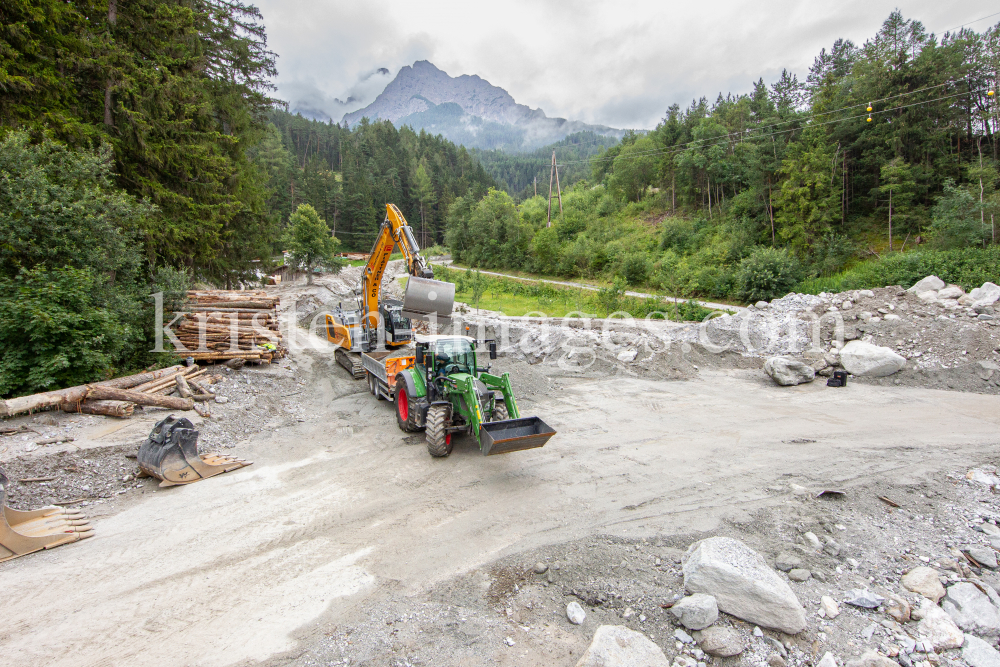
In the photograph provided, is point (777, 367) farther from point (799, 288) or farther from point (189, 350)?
point (189, 350)

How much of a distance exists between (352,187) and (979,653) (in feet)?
226

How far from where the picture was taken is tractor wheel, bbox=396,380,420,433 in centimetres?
946

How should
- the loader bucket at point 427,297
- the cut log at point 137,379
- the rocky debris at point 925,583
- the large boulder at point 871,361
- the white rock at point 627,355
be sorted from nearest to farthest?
the rocky debris at point 925,583, the loader bucket at point 427,297, the cut log at point 137,379, the large boulder at point 871,361, the white rock at point 627,355

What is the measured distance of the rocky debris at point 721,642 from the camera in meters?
4.07

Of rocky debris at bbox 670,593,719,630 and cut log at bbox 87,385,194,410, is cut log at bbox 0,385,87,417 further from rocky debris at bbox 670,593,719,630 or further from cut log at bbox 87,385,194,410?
rocky debris at bbox 670,593,719,630

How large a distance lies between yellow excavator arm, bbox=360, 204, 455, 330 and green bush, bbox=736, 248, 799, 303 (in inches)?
889

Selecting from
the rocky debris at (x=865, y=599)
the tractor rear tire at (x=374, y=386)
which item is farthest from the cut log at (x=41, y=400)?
the rocky debris at (x=865, y=599)

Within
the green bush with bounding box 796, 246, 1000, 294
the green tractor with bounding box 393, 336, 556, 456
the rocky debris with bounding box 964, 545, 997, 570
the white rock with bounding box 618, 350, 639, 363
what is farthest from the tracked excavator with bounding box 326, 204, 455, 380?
the green bush with bounding box 796, 246, 1000, 294

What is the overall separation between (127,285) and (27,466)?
557 centimetres

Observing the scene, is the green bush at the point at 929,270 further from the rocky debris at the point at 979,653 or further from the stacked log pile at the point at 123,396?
the stacked log pile at the point at 123,396

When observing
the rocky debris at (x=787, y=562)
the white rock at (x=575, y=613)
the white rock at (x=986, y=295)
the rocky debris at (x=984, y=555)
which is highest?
the white rock at (x=986, y=295)

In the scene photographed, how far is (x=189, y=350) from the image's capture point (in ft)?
40.7

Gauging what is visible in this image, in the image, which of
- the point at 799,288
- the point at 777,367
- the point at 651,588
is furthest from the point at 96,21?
the point at 799,288

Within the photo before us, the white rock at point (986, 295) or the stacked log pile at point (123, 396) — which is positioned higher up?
the white rock at point (986, 295)
